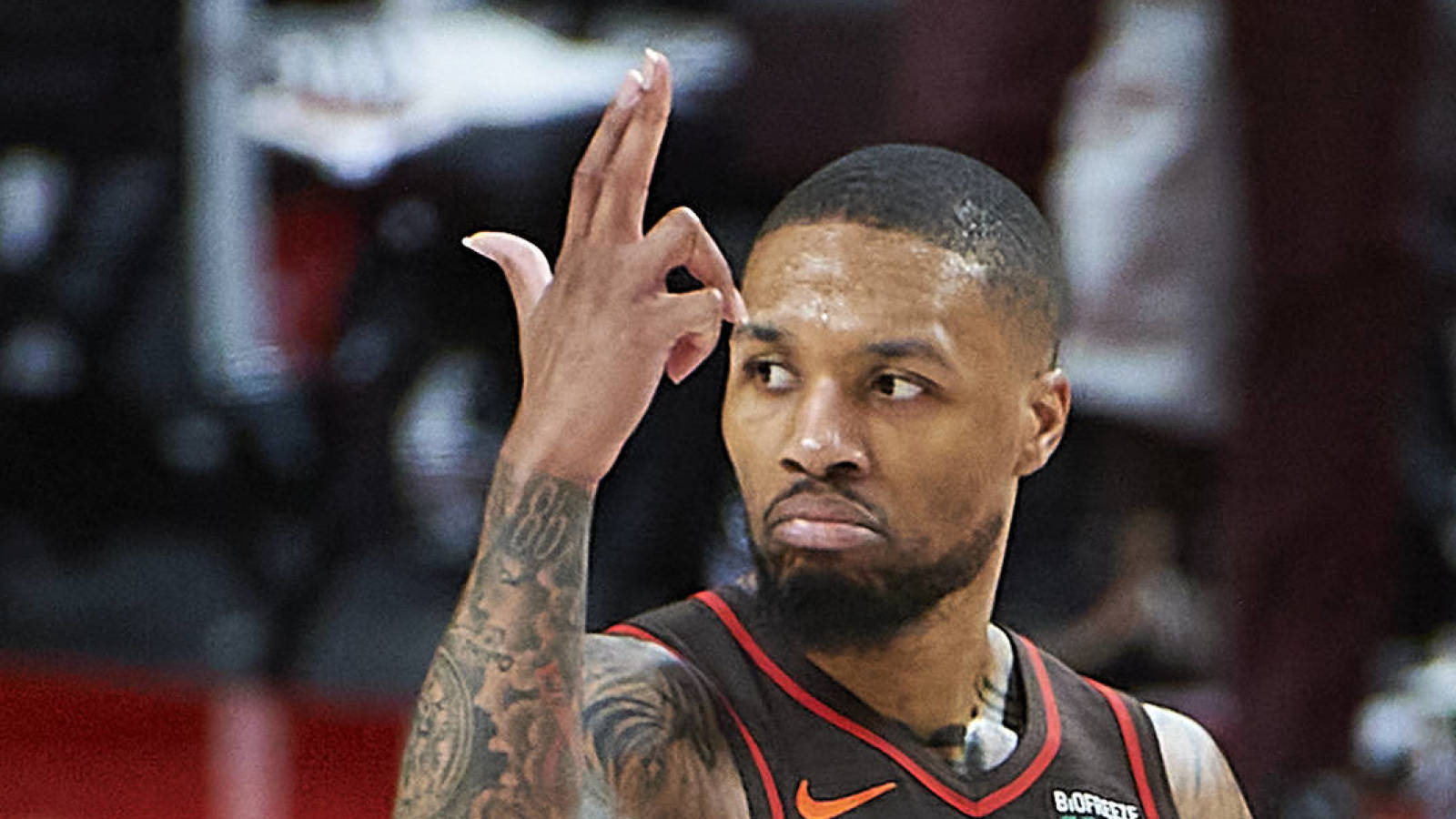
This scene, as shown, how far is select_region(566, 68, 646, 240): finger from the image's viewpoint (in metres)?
1.92

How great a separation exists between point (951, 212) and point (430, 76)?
3576mm

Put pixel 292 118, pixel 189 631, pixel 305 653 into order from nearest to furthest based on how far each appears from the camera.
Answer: pixel 292 118 < pixel 305 653 < pixel 189 631

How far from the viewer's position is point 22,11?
21.2 ft

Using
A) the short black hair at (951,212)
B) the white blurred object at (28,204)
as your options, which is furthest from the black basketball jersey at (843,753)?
the white blurred object at (28,204)

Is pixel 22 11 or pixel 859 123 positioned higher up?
pixel 22 11

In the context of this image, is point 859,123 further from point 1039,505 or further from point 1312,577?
point 1312,577

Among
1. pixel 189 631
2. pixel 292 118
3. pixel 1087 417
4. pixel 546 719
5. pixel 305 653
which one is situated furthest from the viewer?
pixel 189 631

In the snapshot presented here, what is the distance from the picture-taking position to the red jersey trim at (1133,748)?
7.78 ft

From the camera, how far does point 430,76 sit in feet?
18.1

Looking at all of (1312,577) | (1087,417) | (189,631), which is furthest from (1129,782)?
(189,631)

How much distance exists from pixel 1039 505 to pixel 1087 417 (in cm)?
27

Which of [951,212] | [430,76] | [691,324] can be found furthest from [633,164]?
[430,76]

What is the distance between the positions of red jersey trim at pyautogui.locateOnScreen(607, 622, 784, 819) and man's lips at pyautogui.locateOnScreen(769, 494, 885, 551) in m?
0.18

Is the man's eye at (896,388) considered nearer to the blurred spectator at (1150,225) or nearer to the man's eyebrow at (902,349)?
the man's eyebrow at (902,349)
